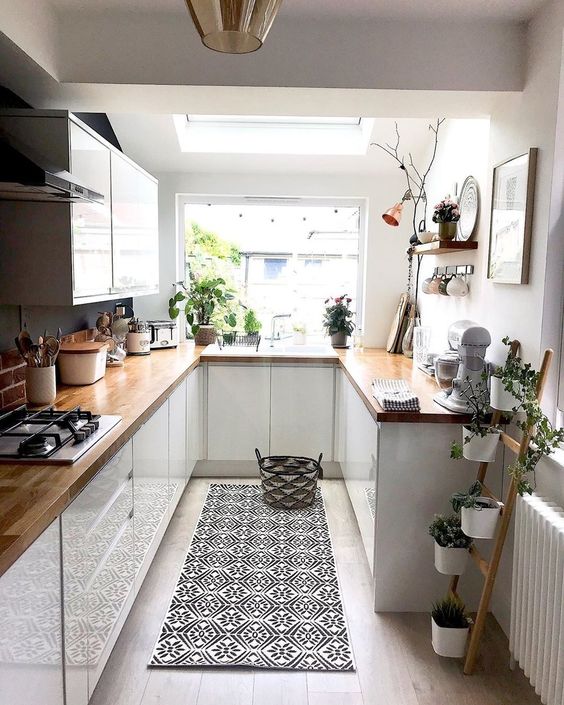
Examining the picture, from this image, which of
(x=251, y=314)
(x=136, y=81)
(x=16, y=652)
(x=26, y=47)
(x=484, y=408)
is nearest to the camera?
(x=16, y=652)

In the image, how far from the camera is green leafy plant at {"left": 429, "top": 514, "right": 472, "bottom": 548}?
2.33 meters

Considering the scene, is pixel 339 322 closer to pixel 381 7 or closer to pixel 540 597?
pixel 381 7

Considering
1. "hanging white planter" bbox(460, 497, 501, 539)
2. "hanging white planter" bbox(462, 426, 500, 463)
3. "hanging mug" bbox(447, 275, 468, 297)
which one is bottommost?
"hanging white planter" bbox(460, 497, 501, 539)

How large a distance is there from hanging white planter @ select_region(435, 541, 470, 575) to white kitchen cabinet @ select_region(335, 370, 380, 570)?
37 cm

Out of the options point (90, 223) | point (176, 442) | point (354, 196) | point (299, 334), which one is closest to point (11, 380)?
point (90, 223)

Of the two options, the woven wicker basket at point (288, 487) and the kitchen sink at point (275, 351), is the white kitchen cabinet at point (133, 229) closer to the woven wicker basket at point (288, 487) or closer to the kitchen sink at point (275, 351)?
the kitchen sink at point (275, 351)

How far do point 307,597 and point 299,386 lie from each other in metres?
1.64

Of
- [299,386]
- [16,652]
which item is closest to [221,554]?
[299,386]

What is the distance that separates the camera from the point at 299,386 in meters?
4.07

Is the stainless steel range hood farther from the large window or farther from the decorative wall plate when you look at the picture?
the large window

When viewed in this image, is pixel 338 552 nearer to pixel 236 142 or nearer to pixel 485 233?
pixel 485 233

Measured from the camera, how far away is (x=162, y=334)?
4289 mm

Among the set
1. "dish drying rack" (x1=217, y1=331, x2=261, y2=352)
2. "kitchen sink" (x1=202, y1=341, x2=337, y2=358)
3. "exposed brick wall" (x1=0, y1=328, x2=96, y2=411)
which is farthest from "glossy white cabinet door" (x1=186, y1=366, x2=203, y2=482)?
"exposed brick wall" (x1=0, y1=328, x2=96, y2=411)

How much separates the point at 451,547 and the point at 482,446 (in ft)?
1.42
